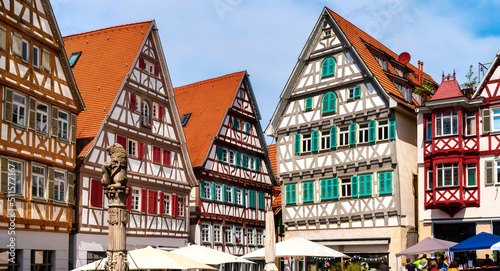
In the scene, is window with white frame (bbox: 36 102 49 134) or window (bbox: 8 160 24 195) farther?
window with white frame (bbox: 36 102 49 134)

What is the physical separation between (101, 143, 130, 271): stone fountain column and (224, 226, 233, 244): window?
24.5 m

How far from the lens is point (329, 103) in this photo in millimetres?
34875

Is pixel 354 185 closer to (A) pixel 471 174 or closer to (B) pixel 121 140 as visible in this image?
(A) pixel 471 174

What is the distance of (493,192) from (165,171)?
15602mm

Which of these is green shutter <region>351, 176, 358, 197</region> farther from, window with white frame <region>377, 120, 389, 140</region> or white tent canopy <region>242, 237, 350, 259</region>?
white tent canopy <region>242, 237, 350, 259</region>

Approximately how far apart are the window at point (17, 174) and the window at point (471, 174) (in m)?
18.0

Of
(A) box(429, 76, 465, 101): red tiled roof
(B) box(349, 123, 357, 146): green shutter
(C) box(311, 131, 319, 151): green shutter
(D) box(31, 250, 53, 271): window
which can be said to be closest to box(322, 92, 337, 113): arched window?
(C) box(311, 131, 319, 151): green shutter

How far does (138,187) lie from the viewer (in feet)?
108

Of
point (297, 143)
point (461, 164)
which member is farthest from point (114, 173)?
point (297, 143)

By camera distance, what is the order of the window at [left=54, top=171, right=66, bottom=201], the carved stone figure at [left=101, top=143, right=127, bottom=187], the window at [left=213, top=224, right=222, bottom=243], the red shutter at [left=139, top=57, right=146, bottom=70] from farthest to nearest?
1. the window at [left=213, top=224, right=222, bottom=243]
2. the red shutter at [left=139, top=57, right=146, bottom=70]
3. the window at [left=54, top=171, right=66, bottom=201]
4. the carved stone figure at [left=101, top=143, right=127, bottom=187]

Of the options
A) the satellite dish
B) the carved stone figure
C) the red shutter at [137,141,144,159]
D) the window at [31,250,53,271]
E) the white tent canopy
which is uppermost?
the satellite dish

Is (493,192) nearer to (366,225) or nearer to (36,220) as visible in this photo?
(366,225)

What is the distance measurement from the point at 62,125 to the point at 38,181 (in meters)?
2.84

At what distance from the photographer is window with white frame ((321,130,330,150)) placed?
34812mm
